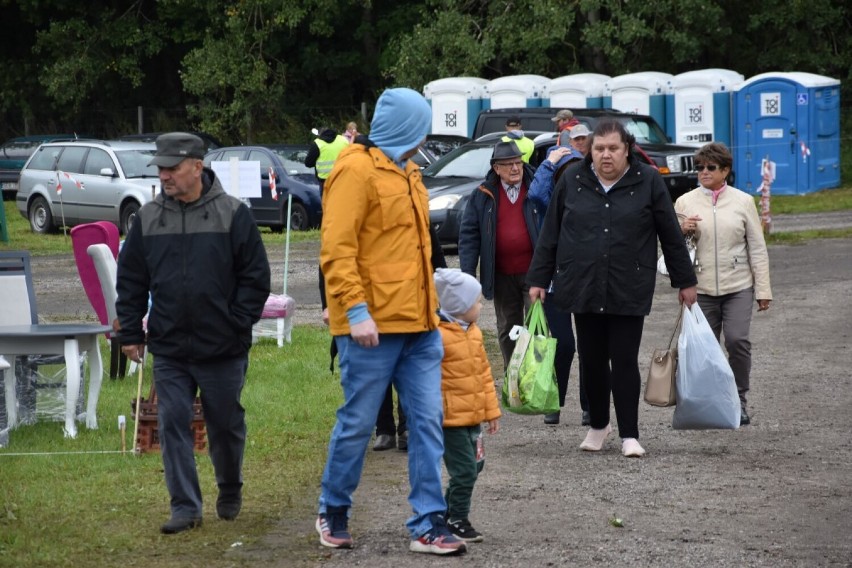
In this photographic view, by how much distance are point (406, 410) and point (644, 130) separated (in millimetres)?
21250

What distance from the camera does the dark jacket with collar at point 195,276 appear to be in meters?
6.29

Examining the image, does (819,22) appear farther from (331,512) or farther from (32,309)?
(331,512)

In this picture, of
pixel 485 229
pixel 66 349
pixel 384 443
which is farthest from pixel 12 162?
pixel 384 443

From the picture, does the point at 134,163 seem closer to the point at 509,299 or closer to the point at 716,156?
the point at 509,299

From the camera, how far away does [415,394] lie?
5.98 meters

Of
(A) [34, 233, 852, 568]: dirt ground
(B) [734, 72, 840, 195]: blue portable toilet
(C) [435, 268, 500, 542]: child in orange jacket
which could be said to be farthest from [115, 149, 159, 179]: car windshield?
(C) [435, 268, 500, 542]: child in orange jacket

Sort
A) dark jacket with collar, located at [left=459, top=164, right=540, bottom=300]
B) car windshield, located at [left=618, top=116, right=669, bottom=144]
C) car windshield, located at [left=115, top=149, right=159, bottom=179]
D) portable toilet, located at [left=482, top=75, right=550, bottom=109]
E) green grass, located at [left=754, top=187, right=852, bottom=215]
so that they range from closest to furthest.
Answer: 1. dark jacket with collar, located at [left=459, top=164, right=540, bottom=300]
2. car windshield, located at [left=115, top=149, right=159, bottom=179]
3. green grass, located at [left=754, top=187, right=852, bottom=215]
4. car windshield, located at [left=618, top=116, right=669, bottom=144]
5. portable toilet, located at [left=482, top=75, right=550, bottom=109]

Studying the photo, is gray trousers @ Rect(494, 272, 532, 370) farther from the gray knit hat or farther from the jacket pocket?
the jacket pocket

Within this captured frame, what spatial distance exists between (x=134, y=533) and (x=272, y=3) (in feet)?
108

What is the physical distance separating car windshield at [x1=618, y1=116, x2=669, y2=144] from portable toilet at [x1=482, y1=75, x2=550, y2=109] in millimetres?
5036

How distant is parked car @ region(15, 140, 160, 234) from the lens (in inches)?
995

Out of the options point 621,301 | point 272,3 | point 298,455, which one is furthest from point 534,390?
point 272,3

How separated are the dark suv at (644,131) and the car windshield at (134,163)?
589cm

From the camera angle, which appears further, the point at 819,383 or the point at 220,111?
the point at 220,111
